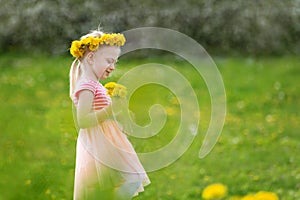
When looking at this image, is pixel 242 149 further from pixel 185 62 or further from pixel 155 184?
pixel 185 62

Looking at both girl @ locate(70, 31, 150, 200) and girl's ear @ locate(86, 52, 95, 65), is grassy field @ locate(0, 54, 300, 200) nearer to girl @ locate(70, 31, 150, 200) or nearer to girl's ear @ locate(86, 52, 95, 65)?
girl @ locate(70, 31, 150, 200)

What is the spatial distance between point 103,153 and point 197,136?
2.20 m

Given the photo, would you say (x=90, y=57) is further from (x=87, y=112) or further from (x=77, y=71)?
(x=87, y=112)

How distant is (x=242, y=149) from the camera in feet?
12.9

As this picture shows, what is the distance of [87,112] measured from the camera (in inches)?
77.8

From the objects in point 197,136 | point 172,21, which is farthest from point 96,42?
point 172,21

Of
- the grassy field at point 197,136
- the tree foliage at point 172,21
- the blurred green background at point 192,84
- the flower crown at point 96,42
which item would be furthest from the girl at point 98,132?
the tree foliage at point 172,21

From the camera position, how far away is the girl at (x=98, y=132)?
1.98 metres

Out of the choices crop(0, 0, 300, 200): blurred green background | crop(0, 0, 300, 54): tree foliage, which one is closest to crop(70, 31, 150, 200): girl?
crop(0, 0, 300, 200): blurred green background

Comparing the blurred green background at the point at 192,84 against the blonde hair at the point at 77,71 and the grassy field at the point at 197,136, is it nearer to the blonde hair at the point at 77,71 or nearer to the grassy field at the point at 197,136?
the grassy field at the point at 197,136

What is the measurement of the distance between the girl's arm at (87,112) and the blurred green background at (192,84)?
249mm

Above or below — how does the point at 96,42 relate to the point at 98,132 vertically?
above

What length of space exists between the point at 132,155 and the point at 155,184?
4.37 ft

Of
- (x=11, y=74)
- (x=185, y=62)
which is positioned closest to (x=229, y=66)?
(x=185, y=62)
